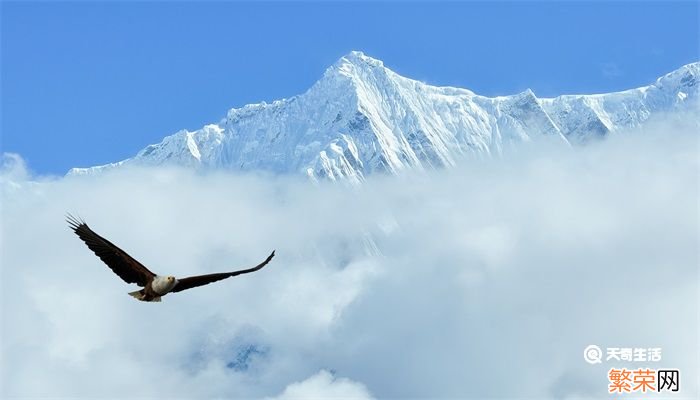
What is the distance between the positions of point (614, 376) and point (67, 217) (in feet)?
296

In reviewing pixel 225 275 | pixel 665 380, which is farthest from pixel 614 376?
pixel 225 275

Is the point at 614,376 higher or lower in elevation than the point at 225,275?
higher

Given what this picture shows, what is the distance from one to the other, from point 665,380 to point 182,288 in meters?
89.8

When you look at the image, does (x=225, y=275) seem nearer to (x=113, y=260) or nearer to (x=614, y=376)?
(x=113, y=260)

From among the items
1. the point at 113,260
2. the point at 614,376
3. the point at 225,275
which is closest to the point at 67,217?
the point at 113,260

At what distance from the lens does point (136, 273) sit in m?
37.6

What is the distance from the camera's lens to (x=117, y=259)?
37688mm

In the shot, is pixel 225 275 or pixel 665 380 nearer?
pixel 225 275

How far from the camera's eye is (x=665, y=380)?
119000 mm

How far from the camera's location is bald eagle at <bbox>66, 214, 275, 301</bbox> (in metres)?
36.4

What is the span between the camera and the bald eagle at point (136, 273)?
36.4 meters

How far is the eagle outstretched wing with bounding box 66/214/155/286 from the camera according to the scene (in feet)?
120

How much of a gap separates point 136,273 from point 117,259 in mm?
715

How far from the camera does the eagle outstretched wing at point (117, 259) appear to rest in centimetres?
3672
